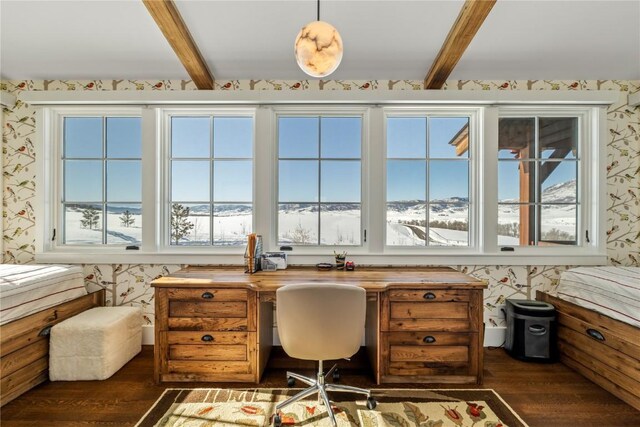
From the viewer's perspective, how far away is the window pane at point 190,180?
289 centimetres

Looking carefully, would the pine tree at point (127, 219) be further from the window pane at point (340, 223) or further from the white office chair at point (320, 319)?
the white office chair at point (320, 319)

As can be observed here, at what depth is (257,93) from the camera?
265cm

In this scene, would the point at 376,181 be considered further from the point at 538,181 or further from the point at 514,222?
the point at 538,181

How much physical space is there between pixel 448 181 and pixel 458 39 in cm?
123

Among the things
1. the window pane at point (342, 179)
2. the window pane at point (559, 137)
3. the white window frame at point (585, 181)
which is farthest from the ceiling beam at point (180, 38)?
the window pane at point (559, 137)

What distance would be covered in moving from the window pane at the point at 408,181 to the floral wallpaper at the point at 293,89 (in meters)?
0.71

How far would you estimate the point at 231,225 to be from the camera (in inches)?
114

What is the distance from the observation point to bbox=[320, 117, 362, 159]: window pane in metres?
2.86

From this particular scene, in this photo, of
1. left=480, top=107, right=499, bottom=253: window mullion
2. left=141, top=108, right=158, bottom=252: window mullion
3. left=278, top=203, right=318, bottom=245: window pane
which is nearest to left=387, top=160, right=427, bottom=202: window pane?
left=480, top=107, right=499, bottom=253: window mullion

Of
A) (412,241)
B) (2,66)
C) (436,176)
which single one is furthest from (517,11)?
(2,66)

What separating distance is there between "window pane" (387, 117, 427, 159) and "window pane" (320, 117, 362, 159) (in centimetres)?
32

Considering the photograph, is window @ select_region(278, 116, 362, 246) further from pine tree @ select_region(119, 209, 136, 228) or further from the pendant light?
pine tree @ select_region(119, 209, 136, 228)

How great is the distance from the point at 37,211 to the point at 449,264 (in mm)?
3880

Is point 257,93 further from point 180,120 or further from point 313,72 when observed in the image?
point 313,72
